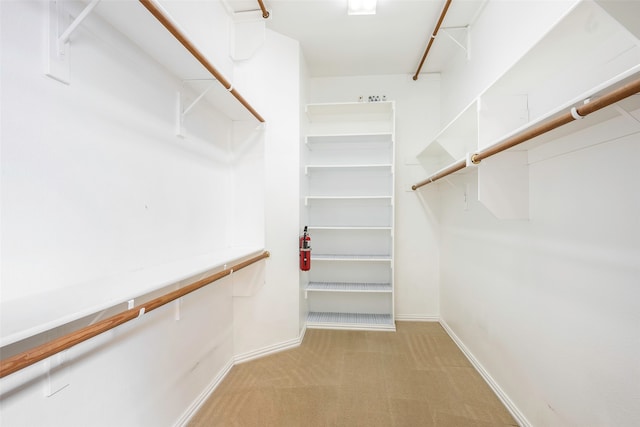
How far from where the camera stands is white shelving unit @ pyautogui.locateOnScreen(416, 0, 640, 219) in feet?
2.85

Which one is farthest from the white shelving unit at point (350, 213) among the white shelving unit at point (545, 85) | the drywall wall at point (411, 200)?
the white shelving unit at point (545, 85)

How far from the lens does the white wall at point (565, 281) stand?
0.98 meters

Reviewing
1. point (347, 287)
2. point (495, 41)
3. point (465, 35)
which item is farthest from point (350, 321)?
point (465, 35)

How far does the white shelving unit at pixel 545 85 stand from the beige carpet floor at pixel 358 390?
127cm

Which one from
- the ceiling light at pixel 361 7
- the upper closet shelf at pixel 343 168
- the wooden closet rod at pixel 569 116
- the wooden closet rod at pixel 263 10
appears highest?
the ceiling light at pixel 361 7

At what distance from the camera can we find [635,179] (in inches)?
37.4

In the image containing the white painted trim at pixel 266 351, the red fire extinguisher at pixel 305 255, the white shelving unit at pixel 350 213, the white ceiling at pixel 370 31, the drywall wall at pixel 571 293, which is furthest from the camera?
the white shelving unit at pixel 350 213

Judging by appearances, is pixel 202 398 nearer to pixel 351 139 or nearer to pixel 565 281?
pixel 565 281

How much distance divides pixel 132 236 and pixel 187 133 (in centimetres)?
74

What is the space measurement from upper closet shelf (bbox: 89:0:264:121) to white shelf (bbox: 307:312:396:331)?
2.29 meters

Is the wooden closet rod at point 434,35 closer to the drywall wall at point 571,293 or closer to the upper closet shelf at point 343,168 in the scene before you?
the upper closet shelf at point 343,168

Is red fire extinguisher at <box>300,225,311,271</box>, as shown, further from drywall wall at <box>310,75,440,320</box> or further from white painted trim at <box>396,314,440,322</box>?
white painted trim at <box>396,314,440,322</box>

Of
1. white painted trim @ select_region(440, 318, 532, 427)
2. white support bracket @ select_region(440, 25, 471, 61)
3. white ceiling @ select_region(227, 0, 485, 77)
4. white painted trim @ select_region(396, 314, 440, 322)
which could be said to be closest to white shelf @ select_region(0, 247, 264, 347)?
white painted trim @ select_region(440, 318, 532, 427)

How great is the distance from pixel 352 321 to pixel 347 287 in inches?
→ 14.9
